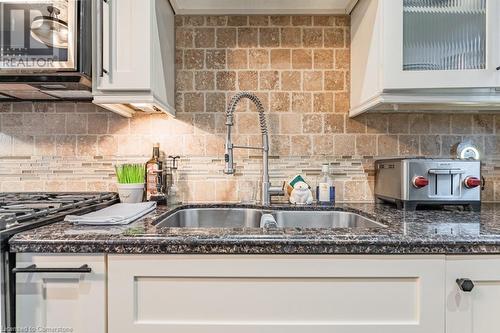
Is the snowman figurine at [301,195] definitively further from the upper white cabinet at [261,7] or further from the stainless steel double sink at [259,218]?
the upper white cabinet at [261,7]

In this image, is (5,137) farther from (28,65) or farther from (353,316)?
(353,316)

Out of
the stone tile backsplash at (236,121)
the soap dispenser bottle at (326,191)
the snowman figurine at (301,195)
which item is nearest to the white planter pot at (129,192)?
the stone tile backsplash at (236,121)

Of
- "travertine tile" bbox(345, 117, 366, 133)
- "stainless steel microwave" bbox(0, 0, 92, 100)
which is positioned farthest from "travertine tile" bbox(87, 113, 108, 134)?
"travertine tile" bbox(345, 117, 366, 133)

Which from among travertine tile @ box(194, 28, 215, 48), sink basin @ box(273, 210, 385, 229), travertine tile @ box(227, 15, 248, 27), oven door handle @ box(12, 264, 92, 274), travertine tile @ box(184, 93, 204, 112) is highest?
travertine tile @ box(227, 15, 248, 27)

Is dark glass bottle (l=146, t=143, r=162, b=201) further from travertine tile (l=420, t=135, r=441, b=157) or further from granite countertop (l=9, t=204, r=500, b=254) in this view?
travertine tile (l=420, t=135, r=441, b=157)

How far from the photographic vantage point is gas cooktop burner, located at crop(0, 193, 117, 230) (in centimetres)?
90

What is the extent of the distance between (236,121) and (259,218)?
486 millimetres

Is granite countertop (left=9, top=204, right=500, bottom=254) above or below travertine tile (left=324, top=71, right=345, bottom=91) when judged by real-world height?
below

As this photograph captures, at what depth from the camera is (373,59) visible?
127 cm

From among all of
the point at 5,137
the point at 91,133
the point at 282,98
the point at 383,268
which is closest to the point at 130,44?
the point at 91,133

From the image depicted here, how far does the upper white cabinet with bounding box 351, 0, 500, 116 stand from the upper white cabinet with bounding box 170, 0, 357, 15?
0.95 ft

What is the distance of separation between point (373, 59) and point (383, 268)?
2.71ft

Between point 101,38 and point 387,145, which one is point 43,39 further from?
point 387,145

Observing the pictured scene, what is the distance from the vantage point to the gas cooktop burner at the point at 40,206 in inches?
35.5
